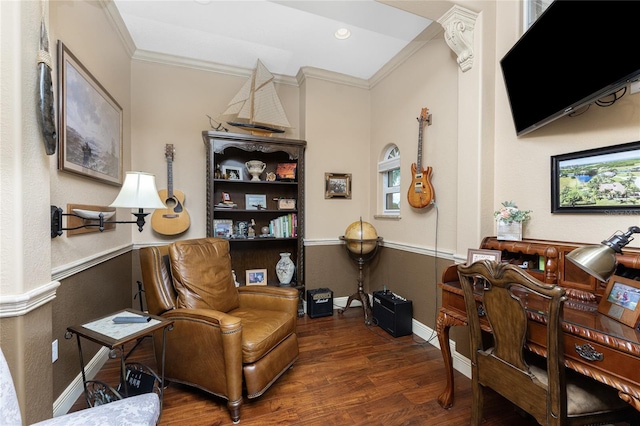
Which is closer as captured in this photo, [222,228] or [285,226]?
[222,228]

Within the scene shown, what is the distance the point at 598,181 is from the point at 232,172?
3.22 metres

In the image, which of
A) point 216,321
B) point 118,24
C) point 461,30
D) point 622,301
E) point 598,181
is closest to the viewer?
point 622,301

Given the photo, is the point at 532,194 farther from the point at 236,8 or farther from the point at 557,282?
the point at 236,8

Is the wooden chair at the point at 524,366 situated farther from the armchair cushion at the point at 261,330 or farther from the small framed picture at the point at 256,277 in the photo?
the small framed picture at the point at 256,277

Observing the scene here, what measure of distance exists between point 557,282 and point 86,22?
11.8 feet

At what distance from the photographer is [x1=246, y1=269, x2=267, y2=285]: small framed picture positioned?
3.37 meters

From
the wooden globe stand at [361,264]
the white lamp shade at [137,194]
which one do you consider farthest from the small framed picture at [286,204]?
the white lamp shade at [137,194]

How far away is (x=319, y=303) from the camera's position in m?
3.31

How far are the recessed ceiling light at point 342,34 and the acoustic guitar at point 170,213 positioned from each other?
2159 mm

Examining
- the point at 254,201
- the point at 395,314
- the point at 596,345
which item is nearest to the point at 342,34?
the point at 254,201

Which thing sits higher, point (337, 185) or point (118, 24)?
point (118, 24)

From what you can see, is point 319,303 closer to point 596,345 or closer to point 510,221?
point 510,221

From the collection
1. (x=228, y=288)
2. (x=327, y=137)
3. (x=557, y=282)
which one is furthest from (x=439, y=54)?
(x=228, y=288)

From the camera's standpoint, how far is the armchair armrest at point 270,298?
2281mm
